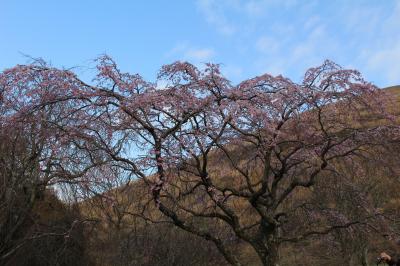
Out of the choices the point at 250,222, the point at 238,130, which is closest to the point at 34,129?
the point at 238,130

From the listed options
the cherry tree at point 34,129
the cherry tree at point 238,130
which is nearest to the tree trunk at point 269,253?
the cherry tree at point 238,130

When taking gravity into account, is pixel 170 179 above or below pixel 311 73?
below

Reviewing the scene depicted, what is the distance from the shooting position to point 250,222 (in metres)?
17.5

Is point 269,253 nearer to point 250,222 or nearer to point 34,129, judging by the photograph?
point 34,129

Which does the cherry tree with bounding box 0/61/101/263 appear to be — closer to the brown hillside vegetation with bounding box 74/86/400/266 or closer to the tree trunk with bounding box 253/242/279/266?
the brown hillside vegetation with bounding box 74/86/400/266

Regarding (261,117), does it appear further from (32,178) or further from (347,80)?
(32,178)

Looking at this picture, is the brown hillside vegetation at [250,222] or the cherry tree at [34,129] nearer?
the cherry tree at [34,129]

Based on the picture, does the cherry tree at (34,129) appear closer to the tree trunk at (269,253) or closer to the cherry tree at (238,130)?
the cherry tree at (238,130)

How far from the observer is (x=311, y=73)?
10.8 metres

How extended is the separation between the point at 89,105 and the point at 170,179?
2025 millimetres

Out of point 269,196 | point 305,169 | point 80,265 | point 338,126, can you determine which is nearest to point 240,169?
point 269,196

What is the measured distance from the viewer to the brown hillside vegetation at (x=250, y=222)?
34.3 ft

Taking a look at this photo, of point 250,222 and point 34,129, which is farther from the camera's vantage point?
point 250,222

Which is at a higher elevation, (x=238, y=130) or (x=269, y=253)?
(x=238, y=130)
